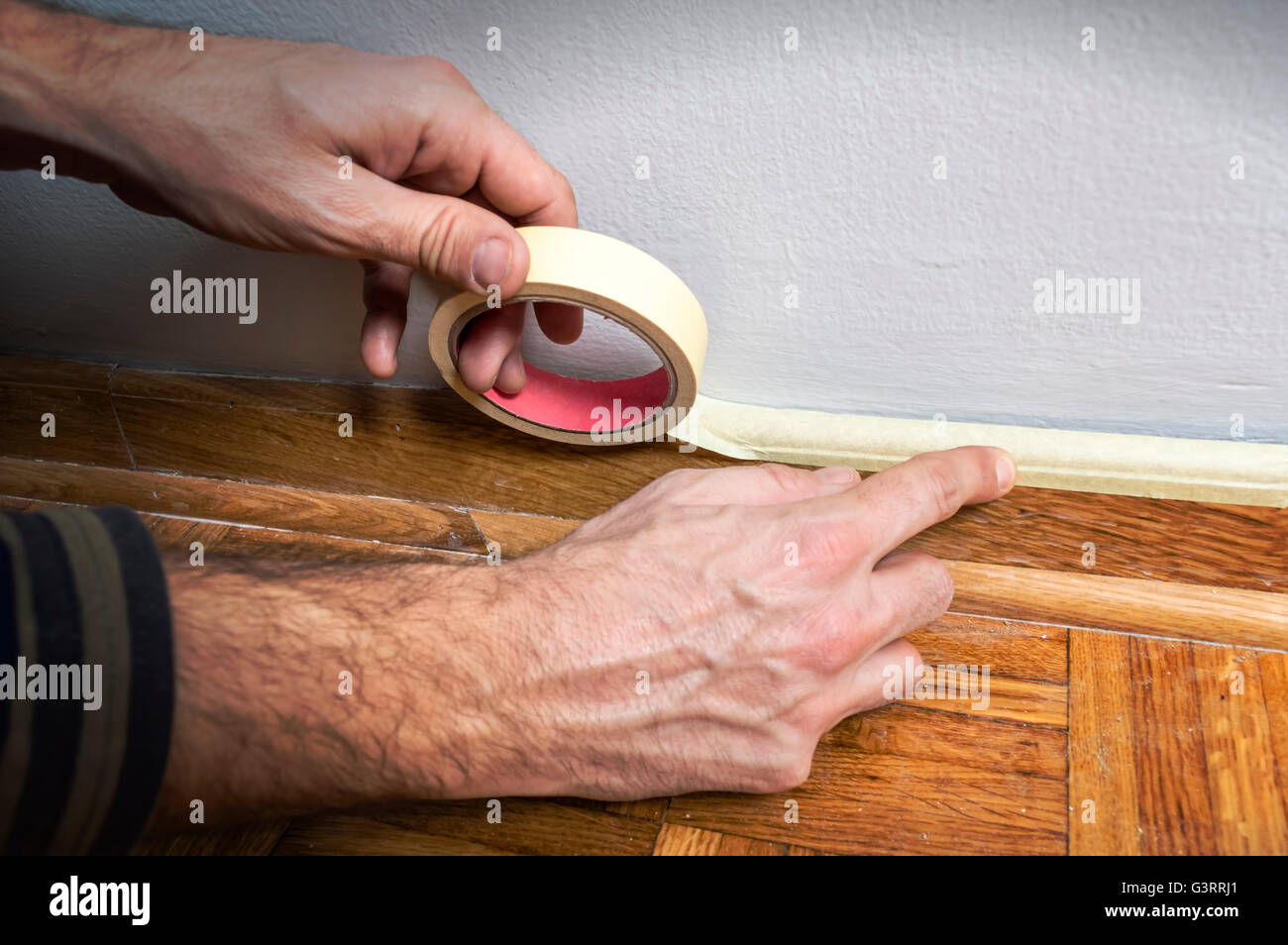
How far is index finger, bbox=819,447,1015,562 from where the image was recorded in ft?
2.32

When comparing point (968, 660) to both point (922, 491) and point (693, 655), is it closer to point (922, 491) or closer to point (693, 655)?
point (922, 491)

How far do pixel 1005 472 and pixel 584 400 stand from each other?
15.4 inches

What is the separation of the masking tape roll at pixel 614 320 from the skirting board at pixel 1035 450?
0.17 ft

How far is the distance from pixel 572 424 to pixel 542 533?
15 centimetres

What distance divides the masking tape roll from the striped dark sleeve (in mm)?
323

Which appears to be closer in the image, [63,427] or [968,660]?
[968,660]

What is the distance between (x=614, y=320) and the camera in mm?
769

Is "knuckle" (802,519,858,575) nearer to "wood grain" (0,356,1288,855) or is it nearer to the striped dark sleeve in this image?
"wood grain" (0,356,1288,855)

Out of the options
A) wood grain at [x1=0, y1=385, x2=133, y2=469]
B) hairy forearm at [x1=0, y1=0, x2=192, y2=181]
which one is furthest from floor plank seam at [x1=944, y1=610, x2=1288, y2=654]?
wood grain at [x1=0, y1=385, x2=133, y2=469]

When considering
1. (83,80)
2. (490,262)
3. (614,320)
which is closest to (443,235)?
(490,262)
